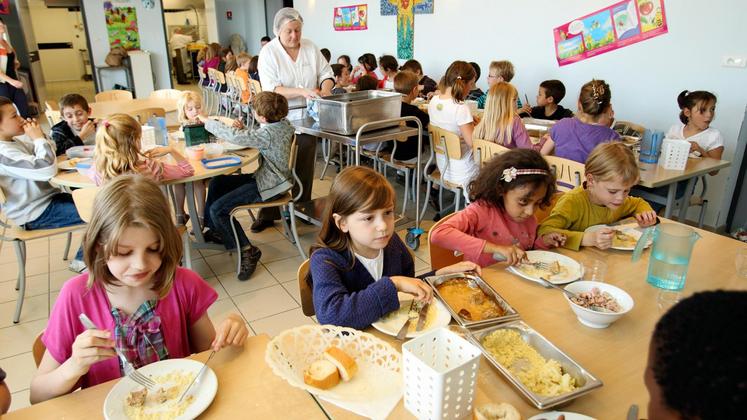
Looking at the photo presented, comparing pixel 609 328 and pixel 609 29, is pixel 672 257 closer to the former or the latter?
pixel 609 328

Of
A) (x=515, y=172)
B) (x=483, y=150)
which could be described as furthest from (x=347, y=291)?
(x=483, y=150)

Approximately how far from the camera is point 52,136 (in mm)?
3092

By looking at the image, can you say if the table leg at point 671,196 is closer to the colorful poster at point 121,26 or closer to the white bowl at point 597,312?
the white bowl at point 597,312

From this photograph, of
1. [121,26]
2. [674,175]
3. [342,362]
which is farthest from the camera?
[121,26]

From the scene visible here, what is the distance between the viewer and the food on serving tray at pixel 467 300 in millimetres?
1249

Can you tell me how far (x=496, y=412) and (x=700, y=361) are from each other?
46 centimetres

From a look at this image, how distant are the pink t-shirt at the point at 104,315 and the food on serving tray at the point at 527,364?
2.50 ft

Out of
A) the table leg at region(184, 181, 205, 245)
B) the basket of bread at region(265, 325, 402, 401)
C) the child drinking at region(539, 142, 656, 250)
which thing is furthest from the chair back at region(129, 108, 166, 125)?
the basket of bread at region(265, 325, 402, 401)

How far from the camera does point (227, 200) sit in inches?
118

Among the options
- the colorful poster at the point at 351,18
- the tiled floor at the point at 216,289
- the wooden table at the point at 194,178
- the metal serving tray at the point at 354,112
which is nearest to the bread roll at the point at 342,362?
the tiled floor at the point at 216,289

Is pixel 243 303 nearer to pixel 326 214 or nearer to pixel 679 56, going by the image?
pixel 326 214

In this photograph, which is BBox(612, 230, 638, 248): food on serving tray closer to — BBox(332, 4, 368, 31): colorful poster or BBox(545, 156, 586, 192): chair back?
BBox(545, 156, 586, 192): chair back

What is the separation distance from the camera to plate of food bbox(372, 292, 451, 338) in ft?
3.82

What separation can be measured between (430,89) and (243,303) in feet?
12.9
